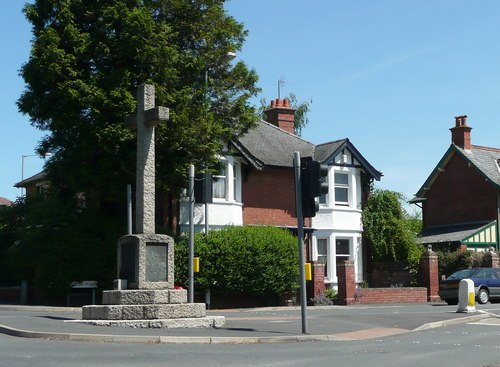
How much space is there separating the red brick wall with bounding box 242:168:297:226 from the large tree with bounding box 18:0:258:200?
6.29 m

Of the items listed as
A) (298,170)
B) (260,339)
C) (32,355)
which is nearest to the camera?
(32,355)

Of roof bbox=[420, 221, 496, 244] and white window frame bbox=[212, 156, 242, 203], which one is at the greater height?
white window frame bbox=[212, 156, 242, 203]

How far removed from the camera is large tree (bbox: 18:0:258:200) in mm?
27156

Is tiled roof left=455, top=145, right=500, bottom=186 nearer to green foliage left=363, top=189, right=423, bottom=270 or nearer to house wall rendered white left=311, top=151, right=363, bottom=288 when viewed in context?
green foliage left=363, top=189, right=423, bottom=270

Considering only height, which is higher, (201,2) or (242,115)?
(201,2)

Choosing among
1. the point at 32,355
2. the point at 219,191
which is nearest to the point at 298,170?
the point at 32,355

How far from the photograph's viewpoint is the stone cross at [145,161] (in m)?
18.9

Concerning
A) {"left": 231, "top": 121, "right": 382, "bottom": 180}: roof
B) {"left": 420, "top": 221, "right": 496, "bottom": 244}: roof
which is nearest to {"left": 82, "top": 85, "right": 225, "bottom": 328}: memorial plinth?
{"left": 231, "top": 121, "right": 382, "bottom": 180}: roof

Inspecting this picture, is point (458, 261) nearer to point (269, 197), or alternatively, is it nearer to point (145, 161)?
point (269, 197)

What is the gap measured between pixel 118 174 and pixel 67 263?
12.5 feet

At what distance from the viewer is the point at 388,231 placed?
128 feet

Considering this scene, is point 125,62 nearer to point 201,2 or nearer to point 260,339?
point 201,2

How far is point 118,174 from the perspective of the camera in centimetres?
2755

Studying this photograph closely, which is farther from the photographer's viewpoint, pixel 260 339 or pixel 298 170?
pixel 298 170
